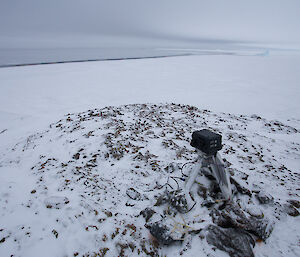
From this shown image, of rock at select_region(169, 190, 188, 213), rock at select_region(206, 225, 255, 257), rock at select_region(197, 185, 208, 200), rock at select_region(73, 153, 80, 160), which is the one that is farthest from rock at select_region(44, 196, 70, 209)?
rock at select_region(206, 225, 255, 257)

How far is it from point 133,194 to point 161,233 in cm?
142

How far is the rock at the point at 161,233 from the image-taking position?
162 inches

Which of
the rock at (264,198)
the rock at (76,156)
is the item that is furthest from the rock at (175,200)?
the rock at (76,156)

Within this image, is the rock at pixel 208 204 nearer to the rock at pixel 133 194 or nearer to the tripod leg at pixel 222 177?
the tripod leg at pixel 222 177

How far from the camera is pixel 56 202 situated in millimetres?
4781

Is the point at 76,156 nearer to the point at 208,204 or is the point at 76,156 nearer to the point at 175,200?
the point at 175,200

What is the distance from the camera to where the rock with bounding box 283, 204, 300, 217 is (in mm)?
4848

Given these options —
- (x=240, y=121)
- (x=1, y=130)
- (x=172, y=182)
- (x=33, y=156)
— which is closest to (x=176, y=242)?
(x=172, y=182)

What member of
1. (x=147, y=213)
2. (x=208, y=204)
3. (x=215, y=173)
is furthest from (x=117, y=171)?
(x=215, y=173)

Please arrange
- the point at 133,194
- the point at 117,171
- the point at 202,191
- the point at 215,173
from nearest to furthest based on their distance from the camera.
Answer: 1. the point at 215,173
2. the point at 202,191
3. the point at 133,194
4. the point at 117,171

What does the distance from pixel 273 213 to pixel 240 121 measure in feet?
24.7

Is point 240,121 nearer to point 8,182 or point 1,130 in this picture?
point 8,182

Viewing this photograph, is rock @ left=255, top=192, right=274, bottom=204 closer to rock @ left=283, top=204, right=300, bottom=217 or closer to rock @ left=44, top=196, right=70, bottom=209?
rock @ left=283, top=204, right=300, bottom=217

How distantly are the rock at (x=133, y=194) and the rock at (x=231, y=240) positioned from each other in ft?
6.35
